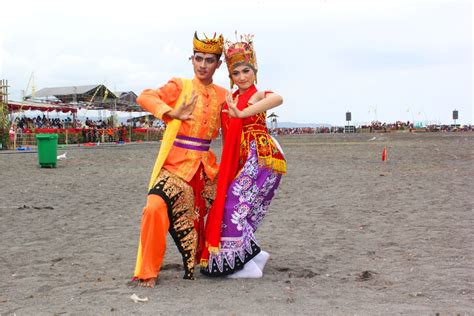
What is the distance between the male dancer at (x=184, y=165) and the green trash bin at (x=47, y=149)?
Result: 13.1 m

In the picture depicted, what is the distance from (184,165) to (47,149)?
13635mm

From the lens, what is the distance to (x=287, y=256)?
5801mm

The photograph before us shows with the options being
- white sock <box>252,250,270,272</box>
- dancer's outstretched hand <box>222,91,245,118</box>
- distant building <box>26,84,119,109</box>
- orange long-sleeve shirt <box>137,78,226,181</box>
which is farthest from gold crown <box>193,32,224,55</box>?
distant building <box>26,84,119,109</box>

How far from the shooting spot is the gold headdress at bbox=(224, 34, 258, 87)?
4.86 meters

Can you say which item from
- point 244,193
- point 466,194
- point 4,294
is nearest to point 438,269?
point 244,193

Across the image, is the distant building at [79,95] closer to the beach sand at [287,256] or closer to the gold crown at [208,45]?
the beach sand at [287,256]

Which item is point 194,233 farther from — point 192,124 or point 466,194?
point 466,194

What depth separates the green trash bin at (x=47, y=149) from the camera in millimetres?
17203

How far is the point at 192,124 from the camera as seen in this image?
4812 millimetres

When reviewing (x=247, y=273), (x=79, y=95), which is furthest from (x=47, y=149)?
(x=79, y=95)

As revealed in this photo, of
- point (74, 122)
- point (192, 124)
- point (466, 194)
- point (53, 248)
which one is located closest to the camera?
point (192, 124)

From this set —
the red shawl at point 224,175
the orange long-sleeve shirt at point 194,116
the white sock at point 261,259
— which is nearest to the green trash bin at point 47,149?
the orange long-sleeve shirt at point 194,116

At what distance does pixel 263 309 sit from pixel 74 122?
125ft

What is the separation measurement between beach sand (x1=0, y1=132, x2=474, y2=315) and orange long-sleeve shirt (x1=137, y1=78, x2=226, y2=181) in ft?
3.04
